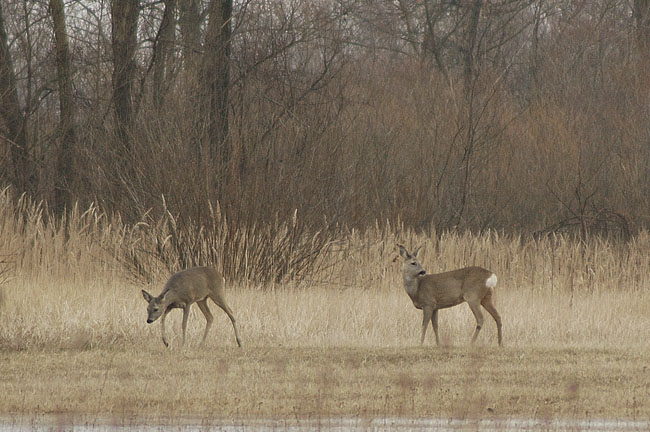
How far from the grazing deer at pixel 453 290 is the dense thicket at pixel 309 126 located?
16.0 feet

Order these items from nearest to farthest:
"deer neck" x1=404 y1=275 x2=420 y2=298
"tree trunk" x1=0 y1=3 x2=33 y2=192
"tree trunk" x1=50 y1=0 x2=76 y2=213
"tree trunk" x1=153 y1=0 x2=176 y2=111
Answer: "deer neck" x1=404 y1=275 x2=420 y2=298
"tree trunk" x1=153 y1=0 x2=176 y2=111
"tree trunk" x1=50 y1=0 x2=76 y2=213
"tree trunk" x1=0 y1=3 x2=33 y2=192

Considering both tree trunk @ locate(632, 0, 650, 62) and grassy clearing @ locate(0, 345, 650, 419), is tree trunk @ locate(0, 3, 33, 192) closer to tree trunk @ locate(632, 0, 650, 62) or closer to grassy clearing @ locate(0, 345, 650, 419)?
grassy clearing @ locate(0, 345, 650, 419)

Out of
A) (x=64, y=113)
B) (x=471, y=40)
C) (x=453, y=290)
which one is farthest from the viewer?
(x=471, y=40)

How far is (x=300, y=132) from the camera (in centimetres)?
1834

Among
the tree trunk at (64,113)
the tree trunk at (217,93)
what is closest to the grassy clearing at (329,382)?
the tree trunk at (217,93)

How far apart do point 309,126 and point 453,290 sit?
657cm

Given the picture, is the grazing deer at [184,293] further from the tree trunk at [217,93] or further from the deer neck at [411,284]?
the tree trunk at [217,93]

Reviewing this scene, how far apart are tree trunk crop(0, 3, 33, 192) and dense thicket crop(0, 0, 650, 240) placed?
44 millimetres

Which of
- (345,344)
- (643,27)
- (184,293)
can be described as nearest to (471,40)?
(643,27)

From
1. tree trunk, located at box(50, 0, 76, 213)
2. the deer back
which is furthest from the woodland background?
the deer back

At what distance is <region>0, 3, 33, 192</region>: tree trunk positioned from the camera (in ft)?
75.8

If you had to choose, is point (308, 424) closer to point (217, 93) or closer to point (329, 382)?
point (329, 382)

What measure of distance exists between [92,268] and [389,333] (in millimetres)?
5885

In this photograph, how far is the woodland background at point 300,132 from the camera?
17531 mm
